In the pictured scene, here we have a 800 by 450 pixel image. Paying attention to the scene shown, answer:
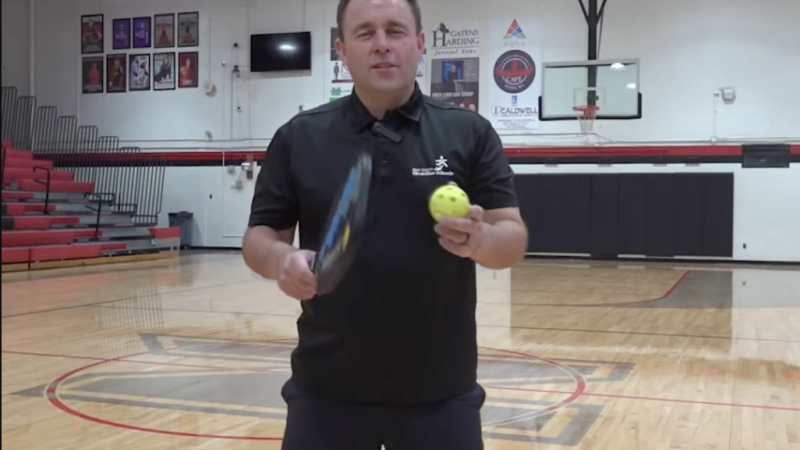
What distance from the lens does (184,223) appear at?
67.3ft

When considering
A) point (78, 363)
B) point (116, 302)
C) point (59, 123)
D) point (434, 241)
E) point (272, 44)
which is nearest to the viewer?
point (434, 241)

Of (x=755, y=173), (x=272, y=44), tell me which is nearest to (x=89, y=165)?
(x=272, y=44)

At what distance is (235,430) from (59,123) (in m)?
A: 19.5

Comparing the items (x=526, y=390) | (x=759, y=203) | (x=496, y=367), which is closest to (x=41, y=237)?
(x=496, y=367)

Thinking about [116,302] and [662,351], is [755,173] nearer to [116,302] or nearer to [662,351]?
[662,351]

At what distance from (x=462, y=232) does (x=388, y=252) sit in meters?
0.23

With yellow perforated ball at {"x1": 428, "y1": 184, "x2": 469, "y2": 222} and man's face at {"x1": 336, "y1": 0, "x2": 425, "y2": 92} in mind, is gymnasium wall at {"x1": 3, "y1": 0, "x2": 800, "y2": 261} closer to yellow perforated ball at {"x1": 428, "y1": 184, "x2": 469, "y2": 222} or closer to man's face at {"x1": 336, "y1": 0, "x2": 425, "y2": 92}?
man's face at {"x1": 336, "y1": 0, "x2": 425, "y2": 92}

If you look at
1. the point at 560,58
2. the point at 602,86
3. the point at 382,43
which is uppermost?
the point at 560,58

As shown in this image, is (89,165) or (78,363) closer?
(78,363)

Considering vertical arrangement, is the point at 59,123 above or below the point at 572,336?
above

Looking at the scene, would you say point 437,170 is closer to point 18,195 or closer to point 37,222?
point 37,222

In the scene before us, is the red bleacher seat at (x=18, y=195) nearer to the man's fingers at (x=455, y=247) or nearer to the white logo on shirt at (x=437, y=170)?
the white logo on shirt at (x=437, y=170)

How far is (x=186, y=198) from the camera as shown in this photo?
20.8 meters

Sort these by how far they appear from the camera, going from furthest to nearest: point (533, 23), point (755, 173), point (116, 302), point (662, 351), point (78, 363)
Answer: point (533, 23) → point (755, 173) → point (116, 302) → point (662, 351) → point (78, 363)
